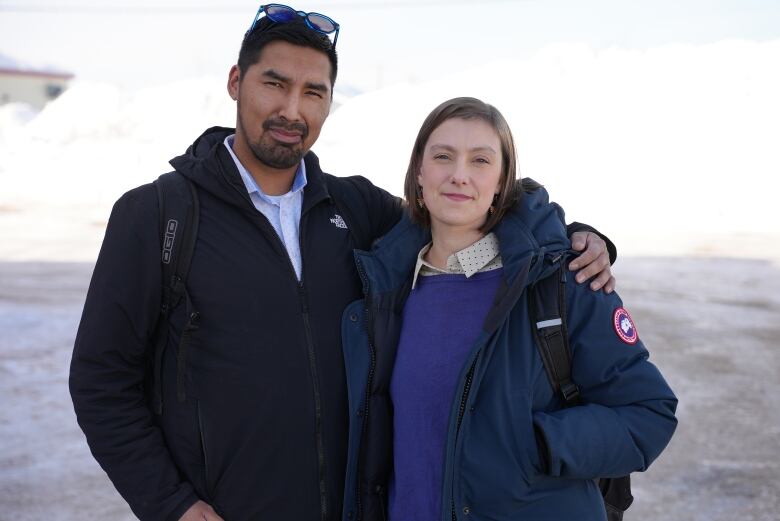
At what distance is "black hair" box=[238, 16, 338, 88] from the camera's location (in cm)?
252

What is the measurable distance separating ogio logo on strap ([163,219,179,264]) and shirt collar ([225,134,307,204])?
262 millimetres

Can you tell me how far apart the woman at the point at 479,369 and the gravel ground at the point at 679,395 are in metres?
2.71

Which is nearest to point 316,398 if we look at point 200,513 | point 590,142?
point 200,513

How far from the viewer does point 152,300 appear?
2254 mm

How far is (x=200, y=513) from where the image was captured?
2.29 meters

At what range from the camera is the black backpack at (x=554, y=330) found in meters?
2.15

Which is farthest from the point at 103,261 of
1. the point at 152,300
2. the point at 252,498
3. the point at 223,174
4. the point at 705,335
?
the point at 705,335

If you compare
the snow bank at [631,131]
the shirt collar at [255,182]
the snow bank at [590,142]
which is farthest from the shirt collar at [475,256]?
the snow bank at [631,131]

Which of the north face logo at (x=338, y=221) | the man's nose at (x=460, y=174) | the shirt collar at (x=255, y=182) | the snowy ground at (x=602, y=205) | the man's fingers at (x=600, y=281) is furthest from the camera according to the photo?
the snowy ground at (x=602, y=205)

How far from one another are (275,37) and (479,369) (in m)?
1.24

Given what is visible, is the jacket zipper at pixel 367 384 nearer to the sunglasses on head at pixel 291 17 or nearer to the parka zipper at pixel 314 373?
the parka zipper at pixel 314 373

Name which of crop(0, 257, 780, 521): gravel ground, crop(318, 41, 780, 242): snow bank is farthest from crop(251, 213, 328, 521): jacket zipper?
crop(318, 41, 780, 242): snow bank

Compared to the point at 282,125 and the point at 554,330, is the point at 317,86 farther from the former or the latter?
the point at 554,330

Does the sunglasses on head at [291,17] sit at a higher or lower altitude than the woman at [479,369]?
higher
